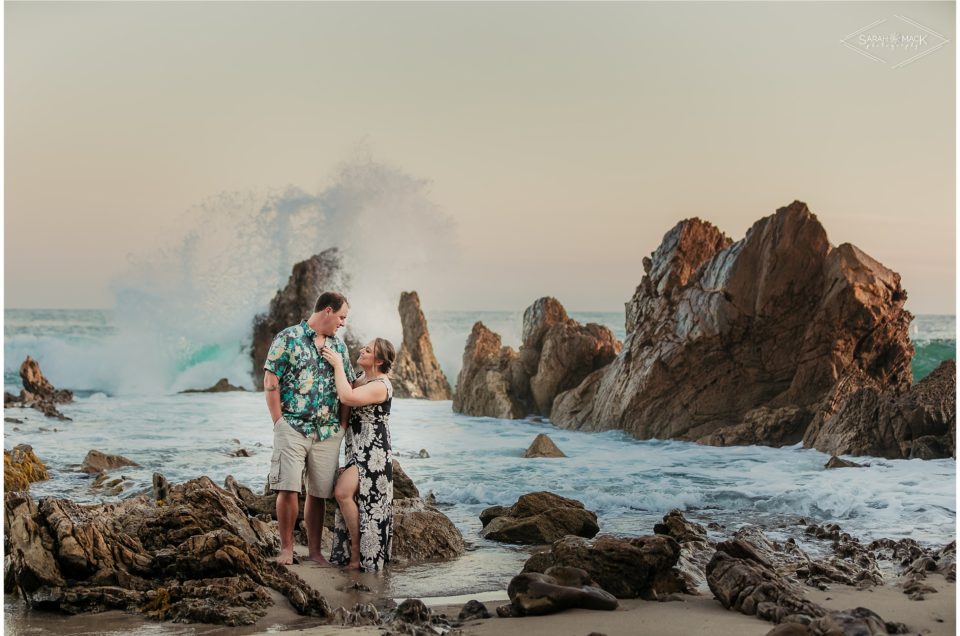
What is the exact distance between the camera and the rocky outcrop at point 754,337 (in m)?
8.55

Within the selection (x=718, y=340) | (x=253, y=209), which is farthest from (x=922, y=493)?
(x=253, y=209)

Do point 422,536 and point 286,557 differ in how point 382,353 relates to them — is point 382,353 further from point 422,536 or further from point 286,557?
point 422,536

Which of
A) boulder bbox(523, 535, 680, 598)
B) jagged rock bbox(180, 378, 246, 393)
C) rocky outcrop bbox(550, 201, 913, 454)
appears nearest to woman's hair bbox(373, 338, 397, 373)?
boulder bbox(523, 535, 680, 598)

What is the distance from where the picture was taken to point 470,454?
25.8 ft

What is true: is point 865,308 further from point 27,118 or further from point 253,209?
point 27,118

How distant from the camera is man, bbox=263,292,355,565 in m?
4.46

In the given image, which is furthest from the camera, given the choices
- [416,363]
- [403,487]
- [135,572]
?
[416,363]

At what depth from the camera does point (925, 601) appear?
4297 mm

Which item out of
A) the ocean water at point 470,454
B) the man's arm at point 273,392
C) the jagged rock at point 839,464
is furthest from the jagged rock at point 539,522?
the jagged rock at point 839,464

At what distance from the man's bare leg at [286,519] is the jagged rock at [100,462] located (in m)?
3.39

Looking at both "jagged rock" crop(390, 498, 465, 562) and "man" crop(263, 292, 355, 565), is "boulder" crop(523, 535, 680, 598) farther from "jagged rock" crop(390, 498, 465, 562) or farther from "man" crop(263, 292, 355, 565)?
"man" crop(263, 292, 355, 565)

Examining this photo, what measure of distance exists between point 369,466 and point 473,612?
0.90 meters

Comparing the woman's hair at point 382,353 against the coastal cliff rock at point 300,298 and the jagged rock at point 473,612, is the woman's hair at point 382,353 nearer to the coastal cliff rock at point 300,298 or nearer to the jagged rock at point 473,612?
the jagged rock at point 473,612

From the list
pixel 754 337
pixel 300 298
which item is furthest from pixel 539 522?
pixel 754 337
